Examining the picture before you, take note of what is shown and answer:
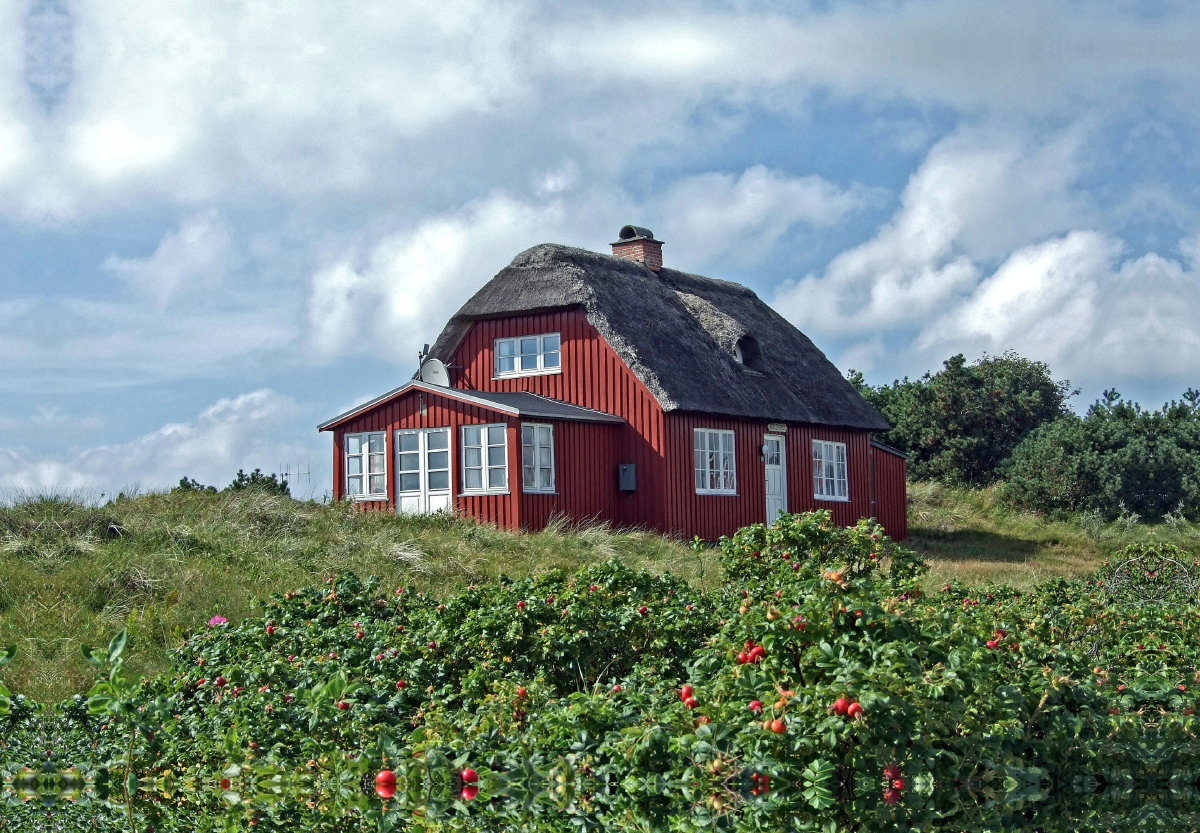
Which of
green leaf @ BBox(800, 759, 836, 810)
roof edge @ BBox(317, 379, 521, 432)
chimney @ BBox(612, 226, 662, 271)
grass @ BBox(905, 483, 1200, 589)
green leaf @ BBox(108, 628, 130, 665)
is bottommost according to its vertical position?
green leaf @ BBox(800, 759, 836, 810)

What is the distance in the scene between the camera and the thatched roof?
2219cm

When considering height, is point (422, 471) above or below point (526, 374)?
below

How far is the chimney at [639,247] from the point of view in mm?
27359

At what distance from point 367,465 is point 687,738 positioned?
18445 millimetres

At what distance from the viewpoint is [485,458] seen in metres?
20.3

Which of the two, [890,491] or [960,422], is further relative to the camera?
[960,422]

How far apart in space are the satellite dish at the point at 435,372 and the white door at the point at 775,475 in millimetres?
6569

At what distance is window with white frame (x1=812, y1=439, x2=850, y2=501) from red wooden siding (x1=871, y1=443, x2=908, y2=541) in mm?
1366

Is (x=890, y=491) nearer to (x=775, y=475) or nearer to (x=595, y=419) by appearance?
(x=775, y=475)

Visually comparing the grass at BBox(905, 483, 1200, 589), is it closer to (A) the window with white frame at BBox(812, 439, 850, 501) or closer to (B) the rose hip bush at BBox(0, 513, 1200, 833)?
(A) the window with white frame at BBox(812, 439, 850, 501)

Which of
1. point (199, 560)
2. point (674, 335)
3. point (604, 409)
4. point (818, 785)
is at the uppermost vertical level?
point (674, 335)

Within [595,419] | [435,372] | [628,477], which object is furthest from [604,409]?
[435,372]

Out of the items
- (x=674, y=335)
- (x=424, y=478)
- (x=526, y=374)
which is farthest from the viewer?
(x=674, y=335)

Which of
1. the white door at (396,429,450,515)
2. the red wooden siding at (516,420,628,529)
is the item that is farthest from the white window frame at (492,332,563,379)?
the white door at (396,429,450,515)
